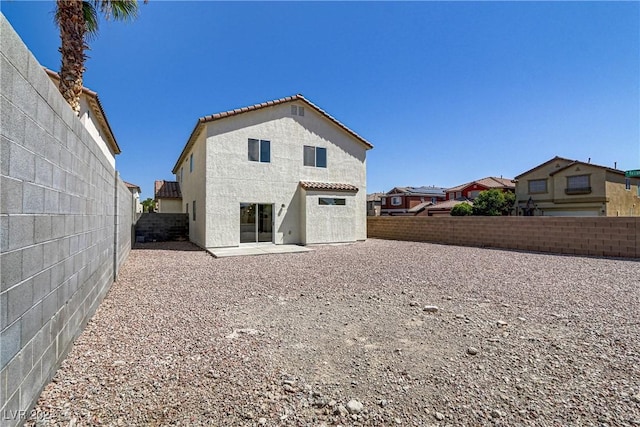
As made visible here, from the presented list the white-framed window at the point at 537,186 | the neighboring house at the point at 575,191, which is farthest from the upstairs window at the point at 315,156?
the white-framed window at the point at 537,186

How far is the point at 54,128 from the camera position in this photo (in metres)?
2.98

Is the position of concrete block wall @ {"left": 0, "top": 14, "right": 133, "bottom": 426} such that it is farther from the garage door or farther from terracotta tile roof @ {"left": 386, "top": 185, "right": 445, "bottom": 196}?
terracotta tile roof @ {"left": 386, "top": 185, "right": 445, "bottom": 196}

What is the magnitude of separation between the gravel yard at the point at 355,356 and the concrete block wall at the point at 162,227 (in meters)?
11.5

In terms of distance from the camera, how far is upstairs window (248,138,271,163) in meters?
14.3

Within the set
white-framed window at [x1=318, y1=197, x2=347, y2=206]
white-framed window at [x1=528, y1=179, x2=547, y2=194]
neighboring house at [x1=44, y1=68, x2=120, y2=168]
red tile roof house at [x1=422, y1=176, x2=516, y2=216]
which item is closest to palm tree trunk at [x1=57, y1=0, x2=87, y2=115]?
neighboring house at [x1=44, y1=68, x2=120, y2=168]

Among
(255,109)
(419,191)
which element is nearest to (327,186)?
(255,109)

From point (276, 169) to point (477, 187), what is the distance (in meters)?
41.2

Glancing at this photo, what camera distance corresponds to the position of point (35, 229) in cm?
252

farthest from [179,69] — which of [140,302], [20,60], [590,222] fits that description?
[590,222]

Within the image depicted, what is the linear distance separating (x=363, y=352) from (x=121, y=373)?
2.62 meters

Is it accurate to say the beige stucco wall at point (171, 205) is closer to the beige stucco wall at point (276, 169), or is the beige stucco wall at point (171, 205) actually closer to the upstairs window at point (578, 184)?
the beige stucco wall at point (276, 169)

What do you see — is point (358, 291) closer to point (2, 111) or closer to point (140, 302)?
point (140, 302)

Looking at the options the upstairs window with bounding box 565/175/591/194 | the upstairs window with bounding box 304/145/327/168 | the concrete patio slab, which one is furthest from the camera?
the upstairs window with bounding box 565/175/591/194

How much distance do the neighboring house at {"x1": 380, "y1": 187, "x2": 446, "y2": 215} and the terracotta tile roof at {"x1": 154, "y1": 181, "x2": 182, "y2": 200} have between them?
115 feet
